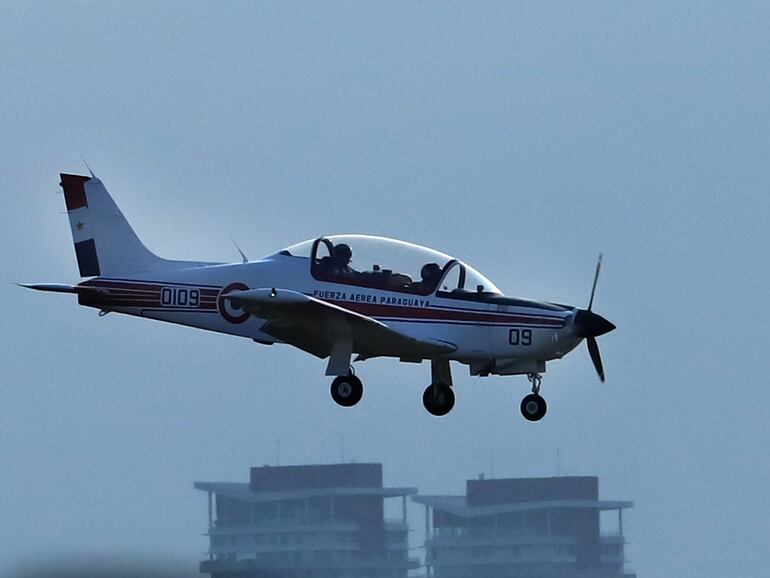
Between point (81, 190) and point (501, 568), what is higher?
point (81, 190)

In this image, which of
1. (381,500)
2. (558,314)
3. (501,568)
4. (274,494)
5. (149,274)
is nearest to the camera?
(558,314)

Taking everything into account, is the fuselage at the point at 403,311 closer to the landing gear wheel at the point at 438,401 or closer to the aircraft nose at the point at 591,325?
the aircraft nose at the point at 591,325

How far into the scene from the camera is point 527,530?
296 ft

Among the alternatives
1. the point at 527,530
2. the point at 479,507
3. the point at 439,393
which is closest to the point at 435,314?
the point at 439,393

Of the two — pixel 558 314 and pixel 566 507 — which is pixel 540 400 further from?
pixel 566 507

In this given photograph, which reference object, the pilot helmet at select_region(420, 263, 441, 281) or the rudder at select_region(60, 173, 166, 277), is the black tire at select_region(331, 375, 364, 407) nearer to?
the pilot helmet at select_region(420, 263, 441, 281)

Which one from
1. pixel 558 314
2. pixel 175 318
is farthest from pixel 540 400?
pixel 175 318

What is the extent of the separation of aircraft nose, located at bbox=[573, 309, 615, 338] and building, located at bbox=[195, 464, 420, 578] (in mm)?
31843

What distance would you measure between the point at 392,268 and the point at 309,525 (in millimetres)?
51678

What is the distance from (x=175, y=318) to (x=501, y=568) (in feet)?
108

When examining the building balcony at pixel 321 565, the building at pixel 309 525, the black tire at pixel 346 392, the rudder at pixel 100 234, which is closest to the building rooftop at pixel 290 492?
the building at pixel 309 525

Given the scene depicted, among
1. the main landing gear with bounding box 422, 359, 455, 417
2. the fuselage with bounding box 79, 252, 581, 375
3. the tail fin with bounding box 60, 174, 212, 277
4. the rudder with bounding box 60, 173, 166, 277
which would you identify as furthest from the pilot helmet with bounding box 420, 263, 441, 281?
the rudder with bounding box 60, 173, 166, 277

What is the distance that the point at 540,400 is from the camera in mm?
41812

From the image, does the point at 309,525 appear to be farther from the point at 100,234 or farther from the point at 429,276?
the point at 429,276
